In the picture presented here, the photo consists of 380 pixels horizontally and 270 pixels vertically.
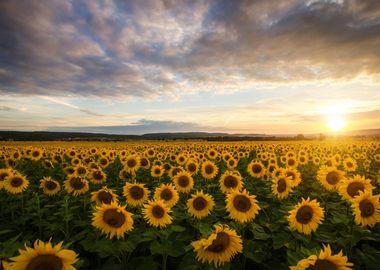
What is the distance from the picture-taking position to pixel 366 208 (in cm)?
591

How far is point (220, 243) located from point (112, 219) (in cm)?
223

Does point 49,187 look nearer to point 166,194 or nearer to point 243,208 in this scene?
point 166,194

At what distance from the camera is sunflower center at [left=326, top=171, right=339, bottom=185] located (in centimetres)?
964

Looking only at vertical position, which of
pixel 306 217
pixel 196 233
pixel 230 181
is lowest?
pixel 196 233

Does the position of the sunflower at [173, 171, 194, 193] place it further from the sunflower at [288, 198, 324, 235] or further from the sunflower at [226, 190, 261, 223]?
the sunflower at [288, 198, 324, 235]

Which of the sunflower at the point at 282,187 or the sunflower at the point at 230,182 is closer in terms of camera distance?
the sunflower at the point at 282,187

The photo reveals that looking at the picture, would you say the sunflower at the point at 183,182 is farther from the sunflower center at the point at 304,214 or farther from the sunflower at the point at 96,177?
the sunflower center at the point at 304,214

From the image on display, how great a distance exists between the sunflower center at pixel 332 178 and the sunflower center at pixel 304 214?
4457mm

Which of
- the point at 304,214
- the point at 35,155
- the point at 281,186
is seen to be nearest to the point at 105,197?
the point at 304,214

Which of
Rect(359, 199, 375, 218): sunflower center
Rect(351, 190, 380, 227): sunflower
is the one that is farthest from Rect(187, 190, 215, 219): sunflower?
Rect(359, 199, 375, 218): sunflower center

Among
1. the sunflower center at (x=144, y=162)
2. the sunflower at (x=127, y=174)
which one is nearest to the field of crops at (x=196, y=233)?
the sunflower at (x=127, y=174)

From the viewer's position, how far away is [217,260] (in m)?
4.63

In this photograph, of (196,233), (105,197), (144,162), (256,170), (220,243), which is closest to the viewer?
(220,243)

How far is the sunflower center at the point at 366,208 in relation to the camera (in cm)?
591
